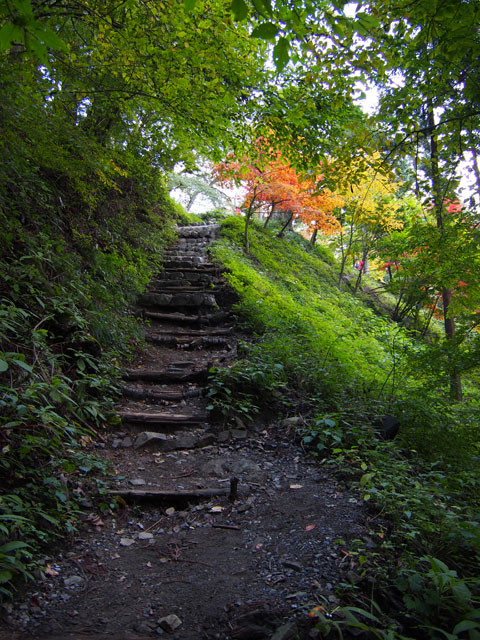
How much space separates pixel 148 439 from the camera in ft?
13.0

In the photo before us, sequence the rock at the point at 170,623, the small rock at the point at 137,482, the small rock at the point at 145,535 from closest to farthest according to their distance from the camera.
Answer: the rock at the point at 170,623
the small rock at the point at 145,535
the small rock at the point at 137,482

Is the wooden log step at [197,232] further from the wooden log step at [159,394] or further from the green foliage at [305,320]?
the wooden log step at [159,394]

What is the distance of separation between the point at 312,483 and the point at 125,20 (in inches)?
209

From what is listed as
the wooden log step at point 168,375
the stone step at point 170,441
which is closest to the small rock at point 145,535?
the stone step at point 170,441

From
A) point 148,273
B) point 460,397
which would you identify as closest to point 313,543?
point 460,397

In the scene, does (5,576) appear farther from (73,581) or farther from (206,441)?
(206,441)

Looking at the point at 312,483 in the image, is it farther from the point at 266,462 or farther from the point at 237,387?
the point at 237,387

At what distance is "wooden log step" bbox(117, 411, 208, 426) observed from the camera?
4.19 m

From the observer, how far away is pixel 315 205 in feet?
39.1

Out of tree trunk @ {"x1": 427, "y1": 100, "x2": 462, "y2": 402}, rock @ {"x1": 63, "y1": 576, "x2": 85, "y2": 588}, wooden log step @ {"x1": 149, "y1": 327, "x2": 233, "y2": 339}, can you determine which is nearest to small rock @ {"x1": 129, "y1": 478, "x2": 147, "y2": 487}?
rock @ {"x1": 63, "y1": 576, "x2": 85, "y2": 588}

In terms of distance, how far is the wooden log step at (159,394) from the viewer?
470 cm

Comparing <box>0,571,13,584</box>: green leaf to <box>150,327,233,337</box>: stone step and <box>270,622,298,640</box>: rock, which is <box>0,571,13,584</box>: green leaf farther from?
<box>150,327,233,337</box>: stone step

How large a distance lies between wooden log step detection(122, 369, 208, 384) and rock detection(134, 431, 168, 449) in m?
1.19

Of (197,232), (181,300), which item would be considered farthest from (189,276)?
(197,232)
